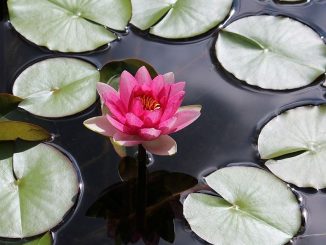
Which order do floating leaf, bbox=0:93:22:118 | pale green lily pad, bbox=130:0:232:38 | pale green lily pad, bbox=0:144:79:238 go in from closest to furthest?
pale green lily pad, bbox=0:144:79:238, floating leaf, bbox=0:93:22:118, pale green lily pad, bbox=130:0:232:38

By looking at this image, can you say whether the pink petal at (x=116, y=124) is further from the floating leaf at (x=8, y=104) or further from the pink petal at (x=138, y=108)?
the floating leaf at (x=8, y=104)

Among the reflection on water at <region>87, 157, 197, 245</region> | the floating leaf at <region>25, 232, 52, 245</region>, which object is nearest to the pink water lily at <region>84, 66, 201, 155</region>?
the reflection on water at <region>87, 157, 197, 245</region>

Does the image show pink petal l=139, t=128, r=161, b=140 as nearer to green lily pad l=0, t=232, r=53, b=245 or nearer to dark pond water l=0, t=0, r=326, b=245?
dark pond water l=0, t=0, r=326, b=245

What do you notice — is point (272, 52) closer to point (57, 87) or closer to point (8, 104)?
point (57, 87)

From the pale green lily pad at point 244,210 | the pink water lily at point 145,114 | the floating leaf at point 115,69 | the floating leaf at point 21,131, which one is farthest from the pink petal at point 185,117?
the floating leaf at point 21,131

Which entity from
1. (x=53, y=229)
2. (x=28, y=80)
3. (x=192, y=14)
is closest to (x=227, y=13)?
(x=192, y=14)

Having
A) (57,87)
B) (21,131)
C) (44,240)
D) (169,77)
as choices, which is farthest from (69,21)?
(44,240)
